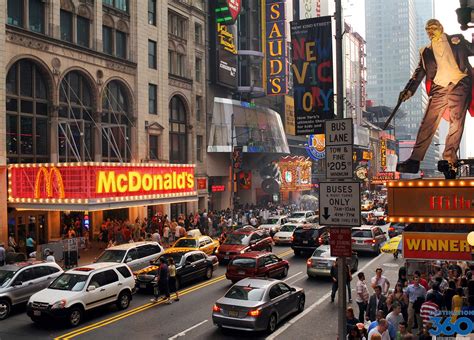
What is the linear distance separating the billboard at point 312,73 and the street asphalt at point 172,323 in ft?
23.9

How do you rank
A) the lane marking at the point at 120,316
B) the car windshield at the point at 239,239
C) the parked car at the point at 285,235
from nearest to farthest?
the lane marking at the point at 120,316
the car windshield at the point at 239,239
the parked car at the point at 285,235

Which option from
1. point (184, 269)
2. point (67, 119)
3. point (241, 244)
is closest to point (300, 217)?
point (241, 244)

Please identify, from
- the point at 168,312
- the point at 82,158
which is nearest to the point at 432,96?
the point at 168,312

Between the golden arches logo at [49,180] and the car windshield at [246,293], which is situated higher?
the golden arches logo at [49,180]

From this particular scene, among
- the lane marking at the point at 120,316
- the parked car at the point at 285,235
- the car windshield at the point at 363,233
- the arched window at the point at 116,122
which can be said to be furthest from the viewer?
the arched window at the point at 116,122

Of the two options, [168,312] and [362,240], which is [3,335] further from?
[362,240]

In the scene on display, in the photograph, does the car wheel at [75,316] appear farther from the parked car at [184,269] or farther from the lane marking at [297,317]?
the lane marking at [297,317]

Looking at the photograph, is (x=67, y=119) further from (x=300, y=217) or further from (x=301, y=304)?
(x=301, y=304)

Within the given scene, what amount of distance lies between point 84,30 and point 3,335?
80.8 feet

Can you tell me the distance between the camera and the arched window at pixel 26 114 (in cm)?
2923

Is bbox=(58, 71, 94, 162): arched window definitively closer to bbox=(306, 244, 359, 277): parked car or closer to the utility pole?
bbox=(306, 244, 359, 277): parked car

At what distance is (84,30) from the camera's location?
34.7 metres

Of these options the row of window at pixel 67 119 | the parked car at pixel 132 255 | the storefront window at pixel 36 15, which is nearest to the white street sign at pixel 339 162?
the parked car at pixel 132 255

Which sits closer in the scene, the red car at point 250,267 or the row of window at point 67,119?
the red car at point 250,267
